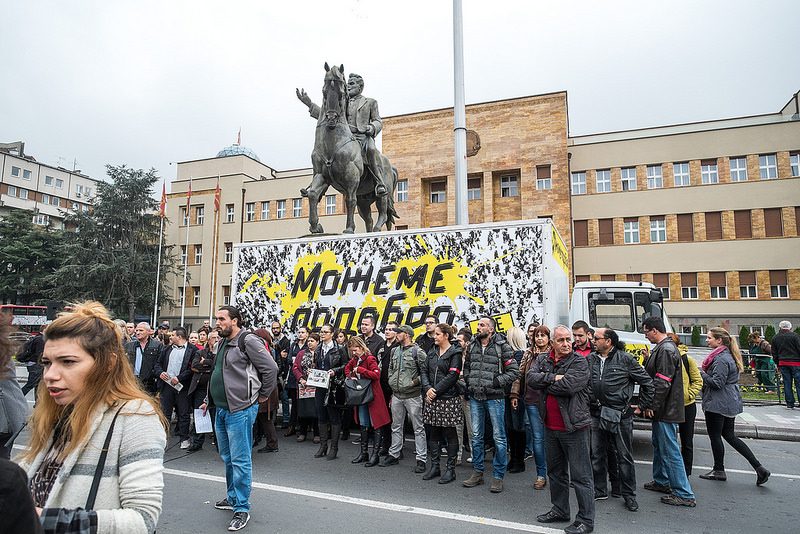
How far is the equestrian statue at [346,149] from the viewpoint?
397 inches

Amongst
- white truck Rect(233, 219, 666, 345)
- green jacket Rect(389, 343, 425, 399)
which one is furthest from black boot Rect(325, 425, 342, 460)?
white truck Rect(233, 219, 666, 345)

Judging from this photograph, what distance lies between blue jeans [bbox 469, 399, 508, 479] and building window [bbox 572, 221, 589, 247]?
102 feet

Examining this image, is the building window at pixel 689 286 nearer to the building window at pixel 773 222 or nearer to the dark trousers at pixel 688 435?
the building window at pixel 773 222

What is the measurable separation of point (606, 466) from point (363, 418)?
335 centimetres

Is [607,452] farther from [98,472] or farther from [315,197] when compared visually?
[315,197]

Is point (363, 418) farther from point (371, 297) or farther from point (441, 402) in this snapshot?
point (371, 297)

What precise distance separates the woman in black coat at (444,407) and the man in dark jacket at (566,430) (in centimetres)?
146

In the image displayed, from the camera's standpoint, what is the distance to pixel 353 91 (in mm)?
11281

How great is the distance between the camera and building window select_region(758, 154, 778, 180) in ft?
105

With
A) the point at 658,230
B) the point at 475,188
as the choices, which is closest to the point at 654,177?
the point at 658,230

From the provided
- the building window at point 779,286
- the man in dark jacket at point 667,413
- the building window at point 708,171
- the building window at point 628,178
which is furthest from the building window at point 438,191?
the man in dark jacket at point 667,413

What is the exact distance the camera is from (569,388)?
4867 millimetres

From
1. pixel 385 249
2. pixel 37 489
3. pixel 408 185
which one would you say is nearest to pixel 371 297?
pixel 385 249

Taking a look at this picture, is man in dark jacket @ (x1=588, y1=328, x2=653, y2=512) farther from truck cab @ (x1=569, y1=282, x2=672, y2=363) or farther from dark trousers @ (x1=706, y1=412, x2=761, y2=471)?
truck cab @ (x1=569, y1=282, x2=672, y2=363)
